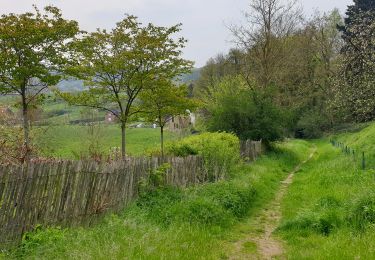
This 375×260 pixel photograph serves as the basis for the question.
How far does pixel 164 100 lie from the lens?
1958cm

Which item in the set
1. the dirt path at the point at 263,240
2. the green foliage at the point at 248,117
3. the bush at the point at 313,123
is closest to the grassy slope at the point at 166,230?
the dirt path at the point at 263,240

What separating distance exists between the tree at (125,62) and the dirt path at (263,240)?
28.7 feet

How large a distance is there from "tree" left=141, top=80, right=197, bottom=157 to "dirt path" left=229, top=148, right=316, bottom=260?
28.7 feet

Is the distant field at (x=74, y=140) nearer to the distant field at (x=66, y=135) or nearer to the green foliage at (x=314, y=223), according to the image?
the distant field at (x=66, y=135)

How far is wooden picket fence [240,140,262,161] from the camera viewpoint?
2070cm

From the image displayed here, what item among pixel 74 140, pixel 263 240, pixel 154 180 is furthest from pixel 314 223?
pixel 74 140

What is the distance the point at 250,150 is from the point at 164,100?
5.49 m

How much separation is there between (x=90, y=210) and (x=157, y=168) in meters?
2.71

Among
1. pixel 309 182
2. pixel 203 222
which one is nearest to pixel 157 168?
pixel 203 222

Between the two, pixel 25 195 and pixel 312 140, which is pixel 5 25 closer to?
pixel 25 195

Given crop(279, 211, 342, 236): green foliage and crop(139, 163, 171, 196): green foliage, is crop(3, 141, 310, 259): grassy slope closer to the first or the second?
crop(139, 163, 171, 196): green foliage

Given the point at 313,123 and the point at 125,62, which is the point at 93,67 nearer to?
the point at 125,62

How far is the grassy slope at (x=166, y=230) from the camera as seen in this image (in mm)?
5938

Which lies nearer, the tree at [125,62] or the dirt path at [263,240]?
the dirt path at [263,240]
